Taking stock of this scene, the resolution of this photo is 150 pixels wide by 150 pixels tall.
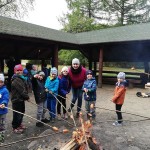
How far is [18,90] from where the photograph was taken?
4.96 meters

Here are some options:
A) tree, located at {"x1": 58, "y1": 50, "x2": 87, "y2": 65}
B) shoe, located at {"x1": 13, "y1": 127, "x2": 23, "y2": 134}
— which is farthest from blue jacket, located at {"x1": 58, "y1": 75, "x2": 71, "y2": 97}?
tree, located at {"x1": 58, "y1": 50, "x2": 87, "y2": 65}

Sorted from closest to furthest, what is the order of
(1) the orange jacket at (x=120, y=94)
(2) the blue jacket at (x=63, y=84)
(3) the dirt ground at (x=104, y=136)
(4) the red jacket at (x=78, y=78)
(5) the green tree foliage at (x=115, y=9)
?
(3) the dirt ground at (x=104, y=136)
(1) the orange jacket at (x=120, y=94)
(2) the blue jacket at (x=63, y=84)
(4) the red jacket at (x=78, y=78)
(5) the green tree foliage at (x=115, y=9)

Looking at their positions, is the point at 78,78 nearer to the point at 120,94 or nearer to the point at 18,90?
the point at 120,94

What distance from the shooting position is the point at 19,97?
16.5 feet

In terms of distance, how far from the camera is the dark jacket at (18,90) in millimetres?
4965

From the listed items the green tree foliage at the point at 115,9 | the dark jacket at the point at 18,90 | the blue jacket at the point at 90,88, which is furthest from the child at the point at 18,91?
the green tree foliage at the point at 115,9

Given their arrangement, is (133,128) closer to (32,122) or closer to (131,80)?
(32,122)

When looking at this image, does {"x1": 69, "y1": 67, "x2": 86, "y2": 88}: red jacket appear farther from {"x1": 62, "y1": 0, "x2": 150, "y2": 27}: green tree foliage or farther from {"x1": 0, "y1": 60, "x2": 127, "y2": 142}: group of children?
{"x1": 62, "y1": 0, "x2": 150, "y2": 27}: green tree foliage

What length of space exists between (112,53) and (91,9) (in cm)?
2091

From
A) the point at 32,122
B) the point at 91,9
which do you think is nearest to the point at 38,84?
the point at 32,122

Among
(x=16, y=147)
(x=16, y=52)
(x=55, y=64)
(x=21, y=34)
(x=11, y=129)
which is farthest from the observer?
(x=16, y=52)

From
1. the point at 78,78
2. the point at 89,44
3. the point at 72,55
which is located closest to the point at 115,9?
the point at 72,55

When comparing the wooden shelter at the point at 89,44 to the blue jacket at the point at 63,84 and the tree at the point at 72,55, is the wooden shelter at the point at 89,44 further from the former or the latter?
the tree at the point at 72,55

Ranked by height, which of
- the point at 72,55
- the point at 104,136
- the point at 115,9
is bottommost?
the point at 104,136
